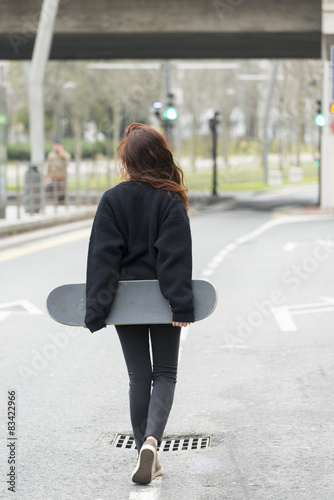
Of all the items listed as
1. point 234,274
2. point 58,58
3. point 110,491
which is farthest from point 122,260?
point 58,58

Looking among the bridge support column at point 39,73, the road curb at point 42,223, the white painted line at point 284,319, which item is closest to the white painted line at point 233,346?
the white painted line at point 284,319

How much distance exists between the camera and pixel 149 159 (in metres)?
4.61

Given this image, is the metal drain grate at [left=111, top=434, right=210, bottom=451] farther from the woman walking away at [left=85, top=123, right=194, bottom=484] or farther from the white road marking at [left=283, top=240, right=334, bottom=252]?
the white road marking at [left=283, top=240, right=334, bottom=252]

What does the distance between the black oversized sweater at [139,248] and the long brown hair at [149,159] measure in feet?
0.14

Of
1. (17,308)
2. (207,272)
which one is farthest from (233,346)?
(207,272)

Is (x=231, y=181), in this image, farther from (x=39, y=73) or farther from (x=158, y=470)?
(x=158, y=470)

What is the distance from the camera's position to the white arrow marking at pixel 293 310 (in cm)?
948

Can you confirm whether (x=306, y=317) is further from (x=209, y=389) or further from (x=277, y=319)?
Answer: (x=209, y=389)

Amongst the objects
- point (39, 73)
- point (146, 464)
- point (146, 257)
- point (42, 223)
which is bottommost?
point (42, 223)

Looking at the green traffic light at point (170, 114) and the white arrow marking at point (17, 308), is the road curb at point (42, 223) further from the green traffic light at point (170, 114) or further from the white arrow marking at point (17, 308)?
the white arrow marking at point (17, 308)

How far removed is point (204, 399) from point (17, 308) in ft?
14.4

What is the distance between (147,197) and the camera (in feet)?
15.0

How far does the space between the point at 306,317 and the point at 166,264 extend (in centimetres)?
558

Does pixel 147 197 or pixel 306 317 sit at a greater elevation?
pixel 147 197
